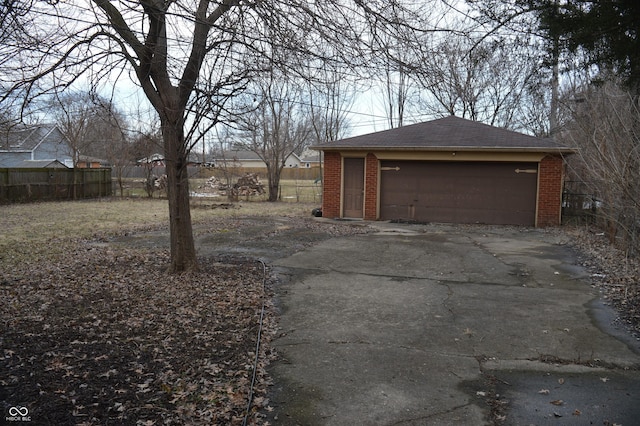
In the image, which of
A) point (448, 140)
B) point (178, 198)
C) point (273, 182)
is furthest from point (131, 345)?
point (273, 182)

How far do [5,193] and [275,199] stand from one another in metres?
13.1

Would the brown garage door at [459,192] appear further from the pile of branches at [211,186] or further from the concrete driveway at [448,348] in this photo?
the pile of branches at [211,186]

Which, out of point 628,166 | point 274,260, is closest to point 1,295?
point 274,260

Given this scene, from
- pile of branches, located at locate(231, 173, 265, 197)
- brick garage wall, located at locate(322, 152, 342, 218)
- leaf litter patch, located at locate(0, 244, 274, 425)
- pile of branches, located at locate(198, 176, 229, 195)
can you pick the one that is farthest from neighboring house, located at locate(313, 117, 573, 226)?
pile of branches, located at locate(198, 176, 229, 195)

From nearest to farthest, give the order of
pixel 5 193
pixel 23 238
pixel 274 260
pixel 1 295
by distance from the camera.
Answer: pixel 1 295 → pixel 274 260 → pixel 23 238 → pixel 5 193

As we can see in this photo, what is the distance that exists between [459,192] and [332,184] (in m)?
4.57

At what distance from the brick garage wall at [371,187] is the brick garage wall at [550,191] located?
5520 mm

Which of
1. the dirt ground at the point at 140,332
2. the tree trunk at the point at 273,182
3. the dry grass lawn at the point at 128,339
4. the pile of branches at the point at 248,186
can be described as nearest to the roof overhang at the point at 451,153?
the dirt ground at the point at 140,332

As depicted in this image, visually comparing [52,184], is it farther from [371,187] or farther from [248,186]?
[371,187]

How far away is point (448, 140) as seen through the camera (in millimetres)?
17875

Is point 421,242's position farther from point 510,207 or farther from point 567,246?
point 510,207

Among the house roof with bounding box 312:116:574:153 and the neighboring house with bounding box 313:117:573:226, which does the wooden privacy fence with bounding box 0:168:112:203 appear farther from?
the neighboring house with bounding box 313:117:573:226

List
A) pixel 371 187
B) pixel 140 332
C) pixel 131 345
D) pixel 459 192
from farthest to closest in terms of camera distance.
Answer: pixel 371 187, pixel 459 192, pixel 140 332, pixel 131 345

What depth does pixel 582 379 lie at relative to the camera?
183 inches
